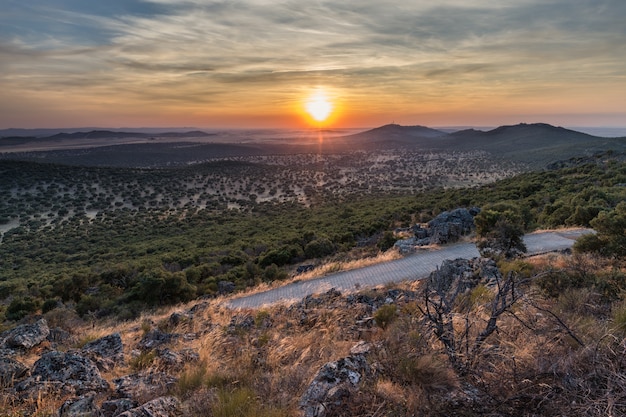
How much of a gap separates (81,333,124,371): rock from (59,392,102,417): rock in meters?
1.71

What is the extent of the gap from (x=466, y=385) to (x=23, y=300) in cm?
1881

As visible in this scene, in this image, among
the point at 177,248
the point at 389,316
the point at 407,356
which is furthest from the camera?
the point at 177,248

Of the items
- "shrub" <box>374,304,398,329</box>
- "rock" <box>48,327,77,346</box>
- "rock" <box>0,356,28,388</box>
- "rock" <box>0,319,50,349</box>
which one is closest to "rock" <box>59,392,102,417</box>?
"rock" <box>0,356,28,388</box>

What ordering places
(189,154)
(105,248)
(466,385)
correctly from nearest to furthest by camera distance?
1. (466,385)
2. (105,248)
3. (189,154)

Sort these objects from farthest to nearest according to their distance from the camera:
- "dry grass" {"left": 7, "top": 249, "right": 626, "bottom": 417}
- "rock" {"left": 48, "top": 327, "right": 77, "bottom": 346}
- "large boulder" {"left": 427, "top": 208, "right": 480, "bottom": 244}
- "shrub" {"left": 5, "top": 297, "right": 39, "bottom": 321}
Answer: "large boulder" {"left": 427, "top": 208, "right": 480, "bottom": 244}
"shrub" {"left": 5, "top": 297, "right": 39, "bottom": 321}
"rock" {"left": 48, "top": 327, "right": 77, "bottom": 346}
"dry grass" {"left": 7, "top": 249, "right": 626, "bottom": 417}

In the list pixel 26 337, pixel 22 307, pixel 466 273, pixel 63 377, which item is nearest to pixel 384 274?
pixel 466 273

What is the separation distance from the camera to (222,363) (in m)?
5.22

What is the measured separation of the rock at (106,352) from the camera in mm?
5591

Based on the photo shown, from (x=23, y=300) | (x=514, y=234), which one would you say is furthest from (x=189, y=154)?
(x=514, y=234)

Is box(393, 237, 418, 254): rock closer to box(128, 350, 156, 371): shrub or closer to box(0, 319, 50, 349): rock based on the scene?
box(128, 350, 156, 371): shrub

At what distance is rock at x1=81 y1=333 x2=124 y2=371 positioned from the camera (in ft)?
18.3

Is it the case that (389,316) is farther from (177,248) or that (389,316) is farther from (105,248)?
→ (105,248)

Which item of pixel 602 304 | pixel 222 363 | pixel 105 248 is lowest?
pixel 105 248

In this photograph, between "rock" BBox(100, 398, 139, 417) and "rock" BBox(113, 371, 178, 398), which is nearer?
"rock" BBox(100, 398, 139, 417)
